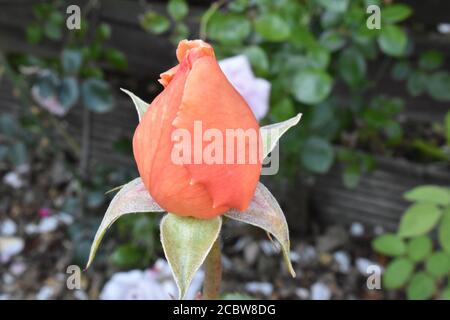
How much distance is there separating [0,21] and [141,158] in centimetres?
114

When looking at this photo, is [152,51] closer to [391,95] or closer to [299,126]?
[299,126]

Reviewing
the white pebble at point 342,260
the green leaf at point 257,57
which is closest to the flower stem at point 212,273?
the green leaf at point 257,57

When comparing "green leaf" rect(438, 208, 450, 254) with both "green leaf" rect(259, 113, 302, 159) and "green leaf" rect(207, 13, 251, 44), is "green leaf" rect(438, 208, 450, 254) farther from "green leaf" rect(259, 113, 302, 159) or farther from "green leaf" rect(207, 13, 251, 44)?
"green leaf" rect(259, 113, 302, 159)

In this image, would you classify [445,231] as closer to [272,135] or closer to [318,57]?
[318,57]

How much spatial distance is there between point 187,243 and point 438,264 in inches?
25.5

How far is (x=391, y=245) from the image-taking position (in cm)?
98

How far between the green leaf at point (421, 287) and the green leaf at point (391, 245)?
0.05 meters

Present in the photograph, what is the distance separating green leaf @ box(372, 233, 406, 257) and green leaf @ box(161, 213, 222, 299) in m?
0.65

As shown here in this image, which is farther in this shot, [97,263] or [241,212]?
[97,263]

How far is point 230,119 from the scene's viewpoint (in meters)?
0.33

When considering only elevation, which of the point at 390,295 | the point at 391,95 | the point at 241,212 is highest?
the point at 391,95

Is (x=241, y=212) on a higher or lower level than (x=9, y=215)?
higher

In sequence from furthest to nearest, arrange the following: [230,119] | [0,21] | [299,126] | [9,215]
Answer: [9,215] < [0,21] < [299,126] < [230,119]
